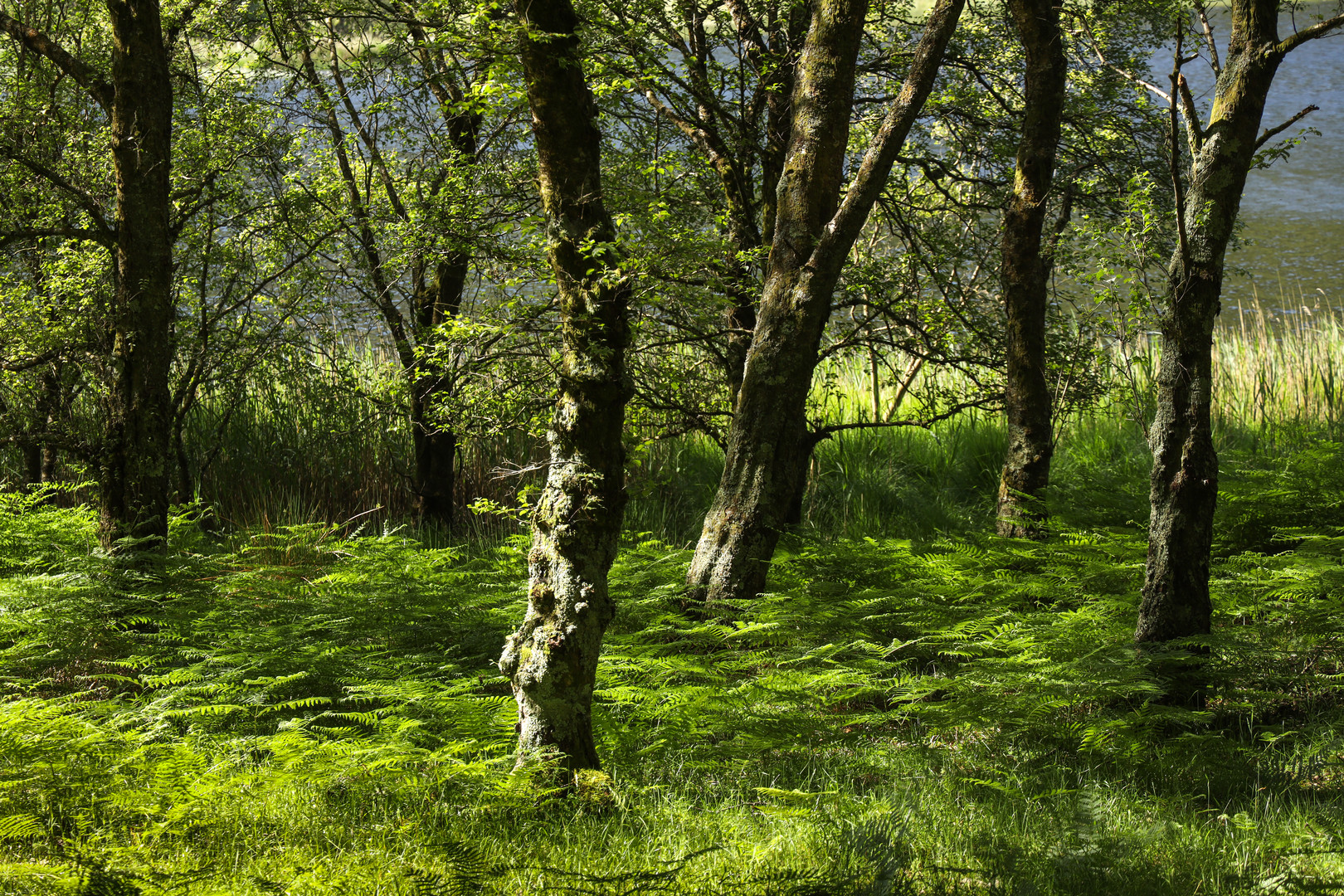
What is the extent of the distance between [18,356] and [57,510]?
1.25m

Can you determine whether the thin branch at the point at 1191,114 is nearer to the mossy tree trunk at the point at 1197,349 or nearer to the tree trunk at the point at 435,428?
the mossy tree trunk at the point at 1197,349

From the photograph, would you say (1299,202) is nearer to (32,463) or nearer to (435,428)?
(435,428)

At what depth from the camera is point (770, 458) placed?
5422mm

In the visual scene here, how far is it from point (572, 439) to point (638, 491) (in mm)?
5333

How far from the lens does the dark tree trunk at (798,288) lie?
540cm

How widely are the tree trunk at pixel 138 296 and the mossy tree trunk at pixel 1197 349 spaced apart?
4908mm

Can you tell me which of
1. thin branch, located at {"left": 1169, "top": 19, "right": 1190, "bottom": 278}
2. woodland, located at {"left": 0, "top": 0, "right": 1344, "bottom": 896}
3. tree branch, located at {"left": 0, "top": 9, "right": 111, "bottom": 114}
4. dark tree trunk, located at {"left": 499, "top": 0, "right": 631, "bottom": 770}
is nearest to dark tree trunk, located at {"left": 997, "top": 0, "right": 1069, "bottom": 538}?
woodland, located at {"left": 0, "top": 0, "right": 1344, "bottom": 896}

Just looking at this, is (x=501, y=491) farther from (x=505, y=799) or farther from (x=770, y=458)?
(x=505, y=799)

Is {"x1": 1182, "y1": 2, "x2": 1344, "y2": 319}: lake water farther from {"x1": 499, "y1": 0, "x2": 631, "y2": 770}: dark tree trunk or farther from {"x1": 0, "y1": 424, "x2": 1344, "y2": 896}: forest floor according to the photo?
{"x1": 499, "y1": 0, "x2": 631, "y2": 770}: dark tree trunk

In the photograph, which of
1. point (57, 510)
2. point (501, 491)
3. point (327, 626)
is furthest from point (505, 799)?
point (501, 491)

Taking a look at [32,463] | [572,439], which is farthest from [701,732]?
[32,463]

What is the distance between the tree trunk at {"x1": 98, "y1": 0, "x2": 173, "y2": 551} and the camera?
541 centimetres

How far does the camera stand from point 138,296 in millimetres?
5410

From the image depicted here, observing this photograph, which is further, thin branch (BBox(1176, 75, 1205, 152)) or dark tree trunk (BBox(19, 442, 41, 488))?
dark tree trunk (BBox(19, 442, 41, 488))
